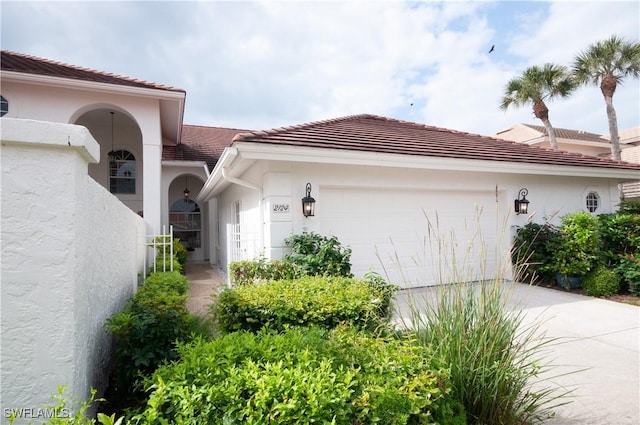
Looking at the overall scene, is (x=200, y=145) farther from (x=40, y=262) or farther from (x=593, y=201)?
(x=593, y=201)

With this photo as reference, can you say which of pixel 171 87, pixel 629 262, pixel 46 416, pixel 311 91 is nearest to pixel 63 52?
pixel 171 87

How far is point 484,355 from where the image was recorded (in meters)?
2.54

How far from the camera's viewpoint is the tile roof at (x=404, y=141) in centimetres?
680

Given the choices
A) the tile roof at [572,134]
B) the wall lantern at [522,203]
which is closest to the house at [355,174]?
the wall lantern at [522,203]

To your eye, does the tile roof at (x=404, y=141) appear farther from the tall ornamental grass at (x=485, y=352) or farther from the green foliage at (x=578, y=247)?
the tall ornamental grass at (x=485, y=352)

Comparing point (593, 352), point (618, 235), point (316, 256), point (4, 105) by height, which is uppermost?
point (4, 105)

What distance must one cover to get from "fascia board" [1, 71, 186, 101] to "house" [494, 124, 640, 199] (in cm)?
2431

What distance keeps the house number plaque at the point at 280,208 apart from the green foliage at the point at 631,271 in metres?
7.87

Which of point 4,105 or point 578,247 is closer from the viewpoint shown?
point 578,247

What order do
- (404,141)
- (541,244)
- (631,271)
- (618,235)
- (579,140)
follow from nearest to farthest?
(631,271) < (618,235) < (404,141) < (541,244) < (579,140)

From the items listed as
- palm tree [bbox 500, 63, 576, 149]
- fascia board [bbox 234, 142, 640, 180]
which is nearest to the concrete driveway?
fascia board [bbox 234, 142, 640, 180]

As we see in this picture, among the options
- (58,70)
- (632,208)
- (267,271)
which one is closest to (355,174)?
(267,271)

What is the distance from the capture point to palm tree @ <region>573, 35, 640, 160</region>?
17047 mm

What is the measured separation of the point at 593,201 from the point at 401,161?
7.53m
